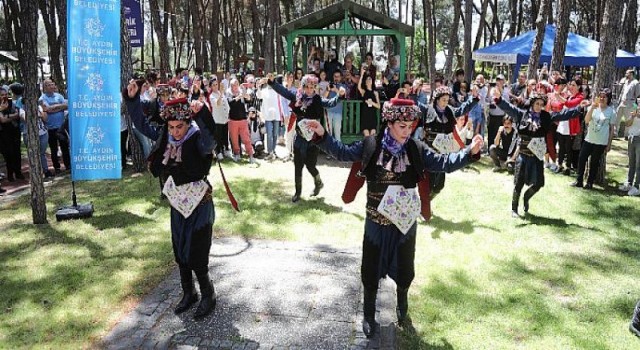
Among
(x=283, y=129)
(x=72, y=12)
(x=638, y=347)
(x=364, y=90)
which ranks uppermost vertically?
(x=72, y=12)

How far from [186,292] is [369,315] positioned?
68.5 inches

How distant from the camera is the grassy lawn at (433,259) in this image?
4.92m

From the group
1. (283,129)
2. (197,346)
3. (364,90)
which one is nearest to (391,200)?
(197,346)

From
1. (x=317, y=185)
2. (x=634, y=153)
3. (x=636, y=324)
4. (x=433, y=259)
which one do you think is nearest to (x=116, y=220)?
(x=317, y=185)

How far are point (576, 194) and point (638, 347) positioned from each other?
18.4 feet

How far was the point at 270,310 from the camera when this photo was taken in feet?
16.9

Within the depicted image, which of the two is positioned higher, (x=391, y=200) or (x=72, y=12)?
(x=72, y=12)

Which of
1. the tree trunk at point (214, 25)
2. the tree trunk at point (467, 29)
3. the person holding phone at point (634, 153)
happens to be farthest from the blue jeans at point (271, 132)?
the tree trunk at point (214, 25)

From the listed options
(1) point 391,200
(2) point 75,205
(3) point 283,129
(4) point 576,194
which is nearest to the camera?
(1) point 391,200

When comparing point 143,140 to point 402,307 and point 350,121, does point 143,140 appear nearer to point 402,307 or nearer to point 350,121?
point 350,121

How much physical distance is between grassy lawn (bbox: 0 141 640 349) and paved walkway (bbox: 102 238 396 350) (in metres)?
0.29

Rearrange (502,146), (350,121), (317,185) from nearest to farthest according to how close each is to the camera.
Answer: (317,185) → (502,146) → (350,121)

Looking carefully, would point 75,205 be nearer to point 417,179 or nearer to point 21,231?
point 21,231

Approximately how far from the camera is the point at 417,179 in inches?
176
